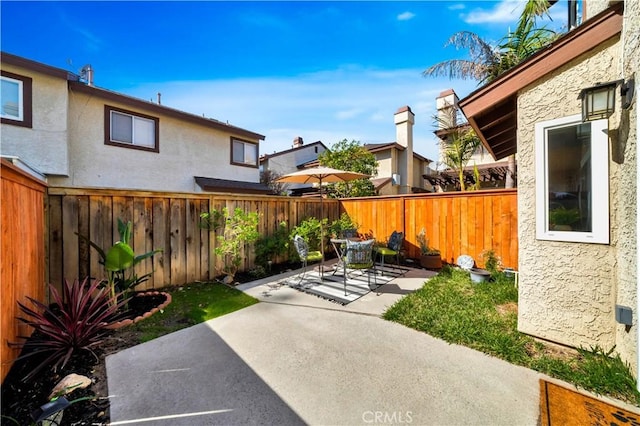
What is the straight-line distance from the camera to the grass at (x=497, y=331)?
Answer: 245cm

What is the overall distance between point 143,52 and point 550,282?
1117 centimetres

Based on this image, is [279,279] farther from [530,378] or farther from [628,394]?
[628,394]

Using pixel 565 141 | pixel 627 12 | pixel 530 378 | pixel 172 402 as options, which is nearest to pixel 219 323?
pixel 172 402

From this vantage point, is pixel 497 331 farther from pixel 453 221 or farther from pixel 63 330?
pixel 63 330

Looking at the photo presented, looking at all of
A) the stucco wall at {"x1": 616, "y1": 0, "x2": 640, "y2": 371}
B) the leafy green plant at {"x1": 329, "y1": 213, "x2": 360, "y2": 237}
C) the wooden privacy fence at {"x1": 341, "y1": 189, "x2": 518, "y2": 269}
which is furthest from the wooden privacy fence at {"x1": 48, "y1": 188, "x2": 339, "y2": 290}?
the stucco wall at {"x1": 616, "y1": 0, "x2": 640, "y2": 371}

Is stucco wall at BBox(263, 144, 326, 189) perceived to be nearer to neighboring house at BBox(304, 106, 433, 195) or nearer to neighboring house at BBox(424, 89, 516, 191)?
neighboring house at BBox(304, 106, 433, 195)

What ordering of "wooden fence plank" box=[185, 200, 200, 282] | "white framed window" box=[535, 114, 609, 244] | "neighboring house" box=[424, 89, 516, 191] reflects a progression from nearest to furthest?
"white framed window" box=[535, 114, 609, 244] → "wooden fence plank" box=[185, 200, 200, 282] → "neighboring house" box=[424, 89, 516, 191]

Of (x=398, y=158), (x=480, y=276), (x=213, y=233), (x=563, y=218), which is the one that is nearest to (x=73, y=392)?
(x=213, y=233)

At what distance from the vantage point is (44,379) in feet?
8.24

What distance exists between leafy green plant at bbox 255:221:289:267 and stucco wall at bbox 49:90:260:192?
5.88 meters

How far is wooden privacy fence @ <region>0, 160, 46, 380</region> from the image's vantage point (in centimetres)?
238

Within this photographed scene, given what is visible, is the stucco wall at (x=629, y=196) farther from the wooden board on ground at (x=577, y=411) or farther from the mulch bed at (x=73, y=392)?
the mulch bed at (x=73, y=392)

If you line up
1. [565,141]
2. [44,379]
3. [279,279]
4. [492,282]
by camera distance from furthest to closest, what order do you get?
[279,279] < [492,282] < [565,141] < [44,379]

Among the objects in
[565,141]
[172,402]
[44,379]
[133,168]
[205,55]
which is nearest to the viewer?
[172,402]
